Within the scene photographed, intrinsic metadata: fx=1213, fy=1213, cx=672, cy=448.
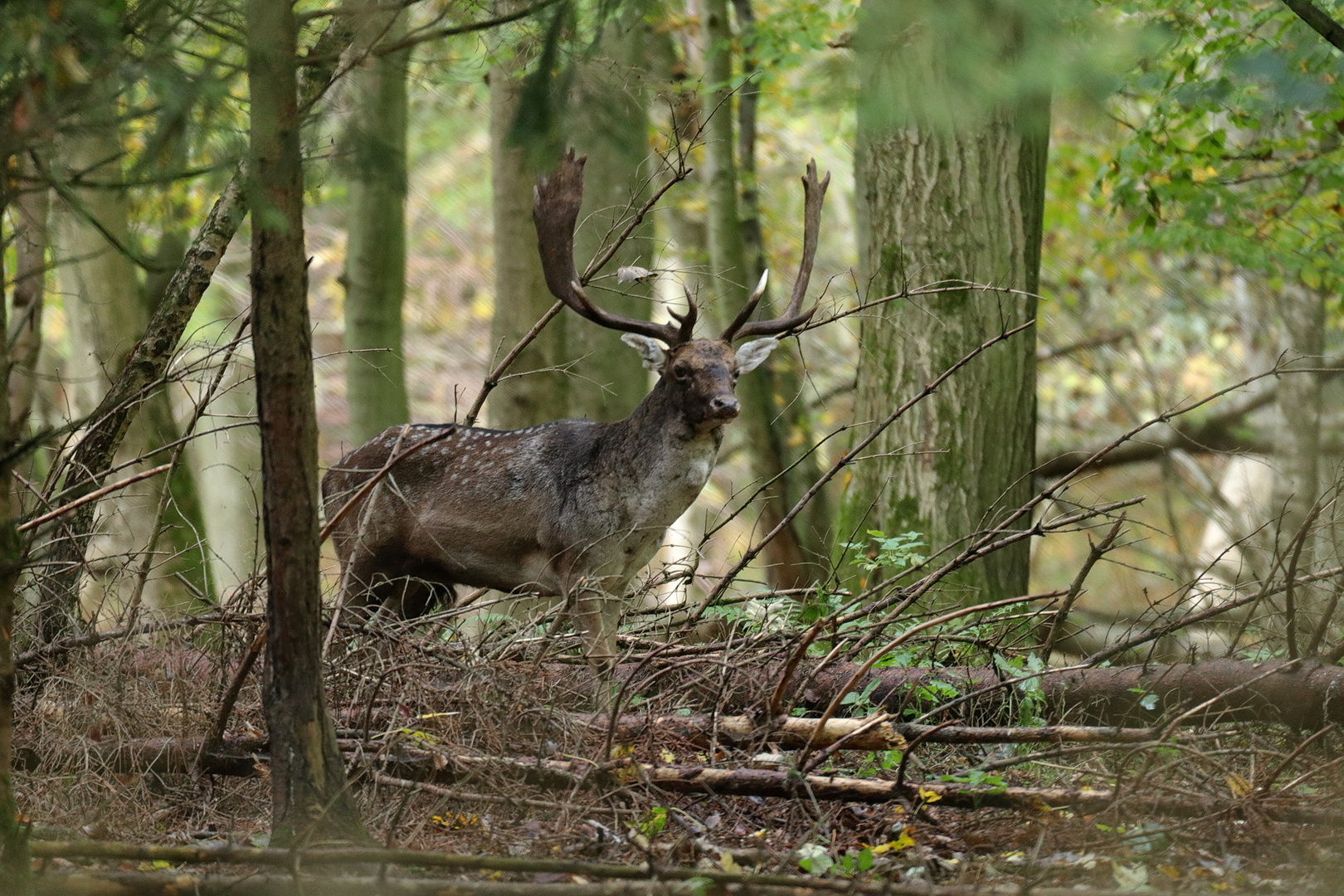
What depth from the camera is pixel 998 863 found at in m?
4.41

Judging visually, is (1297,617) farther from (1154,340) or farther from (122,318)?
(1154,340)

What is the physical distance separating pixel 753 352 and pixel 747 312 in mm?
494

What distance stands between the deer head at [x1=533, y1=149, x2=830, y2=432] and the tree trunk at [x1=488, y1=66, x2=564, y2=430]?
3.52 meters

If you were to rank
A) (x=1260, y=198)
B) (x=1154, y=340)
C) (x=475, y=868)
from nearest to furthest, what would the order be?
(x=475, y=868), (x=1260, y=198), (x=1154, y=340)

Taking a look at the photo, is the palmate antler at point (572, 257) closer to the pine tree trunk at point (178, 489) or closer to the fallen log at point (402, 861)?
the pine tree trunk at point (178, 489)

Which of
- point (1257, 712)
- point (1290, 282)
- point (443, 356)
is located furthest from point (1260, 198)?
point (443, 356)

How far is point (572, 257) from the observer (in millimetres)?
6938

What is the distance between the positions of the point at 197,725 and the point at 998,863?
3232 mm

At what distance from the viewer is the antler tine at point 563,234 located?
22.5 ft

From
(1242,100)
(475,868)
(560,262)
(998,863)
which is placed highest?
(1242,100)

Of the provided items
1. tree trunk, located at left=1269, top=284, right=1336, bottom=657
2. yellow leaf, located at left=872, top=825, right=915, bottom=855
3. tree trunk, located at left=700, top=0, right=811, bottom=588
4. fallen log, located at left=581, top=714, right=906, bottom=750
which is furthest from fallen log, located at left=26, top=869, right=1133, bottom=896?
tree trunk, located at left=1269, top=284, right=1336, bottom=657

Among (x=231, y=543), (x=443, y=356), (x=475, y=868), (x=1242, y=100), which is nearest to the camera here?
(x=475, y=868)

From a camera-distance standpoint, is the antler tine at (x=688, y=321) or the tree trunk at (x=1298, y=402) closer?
the antler tine at (x=688, y=321)

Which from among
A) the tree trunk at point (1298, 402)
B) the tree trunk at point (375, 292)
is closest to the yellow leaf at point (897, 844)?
the tree trunk at point (375, 292)
